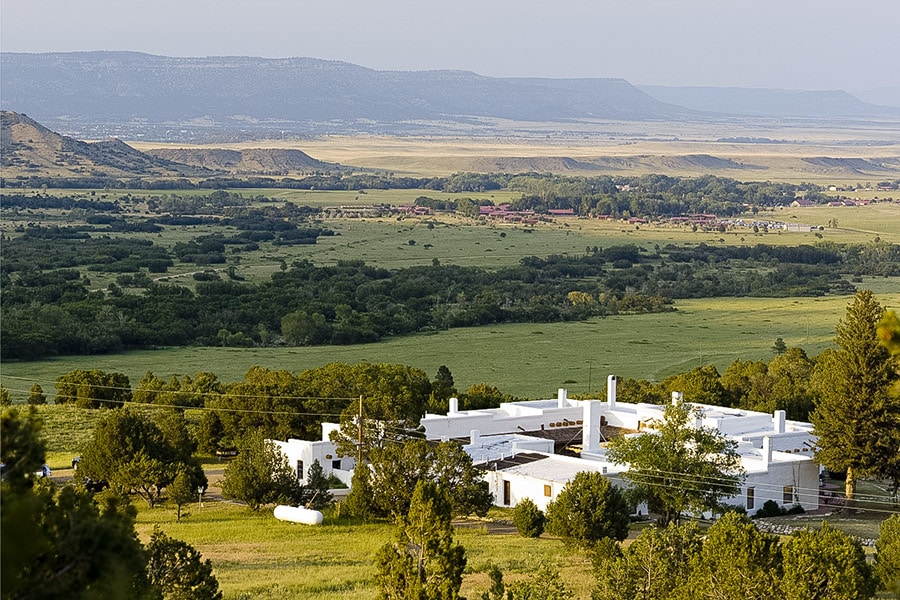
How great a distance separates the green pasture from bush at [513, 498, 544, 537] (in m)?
19.8

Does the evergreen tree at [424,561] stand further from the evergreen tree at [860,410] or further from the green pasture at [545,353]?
the green pasture at [545,353]

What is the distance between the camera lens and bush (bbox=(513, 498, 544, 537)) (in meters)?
28.0

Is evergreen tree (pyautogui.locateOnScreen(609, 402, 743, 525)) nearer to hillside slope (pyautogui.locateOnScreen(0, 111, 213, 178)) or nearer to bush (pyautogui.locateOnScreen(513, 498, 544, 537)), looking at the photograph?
bush (pyautogui.locateOnScreen(513, 498, 544, 537))

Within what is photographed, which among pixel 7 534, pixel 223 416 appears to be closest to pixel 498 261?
pixel 223 416

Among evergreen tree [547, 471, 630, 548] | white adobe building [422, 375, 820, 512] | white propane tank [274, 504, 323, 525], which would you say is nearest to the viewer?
evergreen tree [547, 471, 630, 548]

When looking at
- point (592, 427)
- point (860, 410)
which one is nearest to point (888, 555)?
point (860, 410)

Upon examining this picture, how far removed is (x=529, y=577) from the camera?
75.8 ft

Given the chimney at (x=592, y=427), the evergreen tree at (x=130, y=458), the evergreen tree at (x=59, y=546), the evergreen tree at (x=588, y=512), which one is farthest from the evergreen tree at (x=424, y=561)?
the chimney at (x=592, y=427)

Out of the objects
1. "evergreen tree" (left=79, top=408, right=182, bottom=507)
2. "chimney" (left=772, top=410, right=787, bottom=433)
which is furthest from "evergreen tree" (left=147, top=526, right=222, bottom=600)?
"chimney" (left=772, top=410, right=787, bottom=433)

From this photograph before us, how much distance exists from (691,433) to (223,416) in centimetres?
1336

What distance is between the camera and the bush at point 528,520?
92.0 ft

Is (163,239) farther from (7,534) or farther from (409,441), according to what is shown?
(7,534)

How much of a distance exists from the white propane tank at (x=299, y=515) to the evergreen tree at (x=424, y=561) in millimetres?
10735

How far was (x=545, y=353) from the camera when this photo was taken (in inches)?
2376
